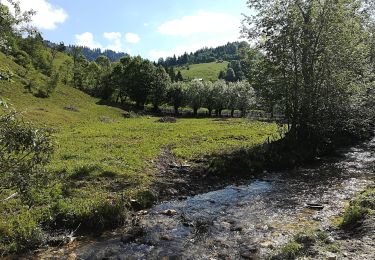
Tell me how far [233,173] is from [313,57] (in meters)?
14.7

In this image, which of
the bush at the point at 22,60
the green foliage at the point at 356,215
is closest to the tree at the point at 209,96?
the bush at the point at 22,60

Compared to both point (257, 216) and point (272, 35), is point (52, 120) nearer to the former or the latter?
point (272, 35)

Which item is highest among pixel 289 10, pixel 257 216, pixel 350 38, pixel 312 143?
pixel 289 10

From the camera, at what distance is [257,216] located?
18.1 meters

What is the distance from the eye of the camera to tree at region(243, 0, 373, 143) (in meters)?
33.2

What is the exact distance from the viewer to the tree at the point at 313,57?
1305 inches

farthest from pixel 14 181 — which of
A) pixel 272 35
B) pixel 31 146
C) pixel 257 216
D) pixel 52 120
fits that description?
pixel 52 120

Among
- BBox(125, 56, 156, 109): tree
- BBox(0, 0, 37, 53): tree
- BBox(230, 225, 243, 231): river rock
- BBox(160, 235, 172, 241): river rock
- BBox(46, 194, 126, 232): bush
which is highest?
BBox(125, 56, 156, 109): tree

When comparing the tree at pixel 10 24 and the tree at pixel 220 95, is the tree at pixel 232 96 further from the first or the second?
the tree at pixel 10 24

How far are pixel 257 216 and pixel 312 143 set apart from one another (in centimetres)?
1956

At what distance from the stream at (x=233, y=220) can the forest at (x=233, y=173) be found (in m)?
0.08

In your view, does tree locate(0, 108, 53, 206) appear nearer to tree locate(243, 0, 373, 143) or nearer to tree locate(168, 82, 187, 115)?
tree locate(243, 0, 373, 143)

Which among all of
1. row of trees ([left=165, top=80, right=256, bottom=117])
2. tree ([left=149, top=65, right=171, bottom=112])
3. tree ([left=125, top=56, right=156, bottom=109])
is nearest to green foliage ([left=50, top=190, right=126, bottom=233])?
row of trees ([left=165, top=80, right=256, bottom=117])

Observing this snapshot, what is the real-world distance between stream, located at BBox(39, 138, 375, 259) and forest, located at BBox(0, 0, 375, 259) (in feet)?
0.27
